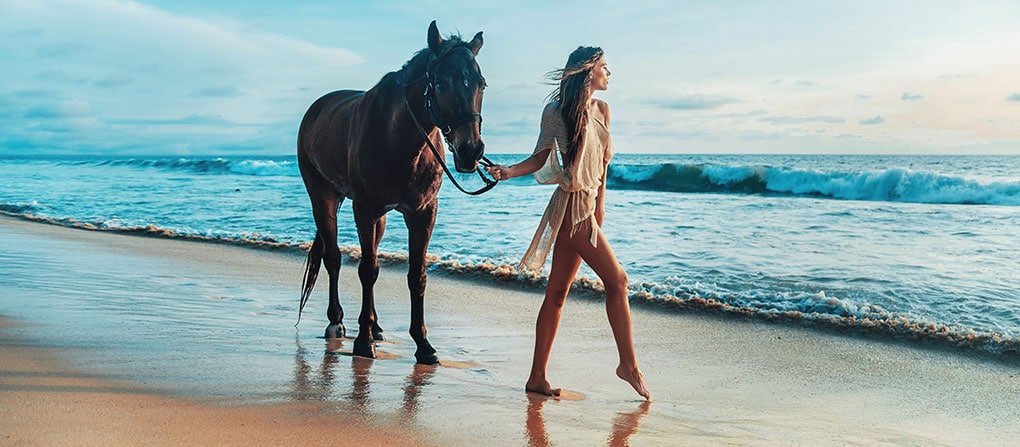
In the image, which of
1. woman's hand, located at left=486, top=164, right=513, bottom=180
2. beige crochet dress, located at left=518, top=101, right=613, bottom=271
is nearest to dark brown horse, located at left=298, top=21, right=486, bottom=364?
woman's hand, located at left=486, top=164, right=513, bottom=180

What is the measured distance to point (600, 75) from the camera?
3818 millimetres

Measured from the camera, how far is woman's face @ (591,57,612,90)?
3.78 metres

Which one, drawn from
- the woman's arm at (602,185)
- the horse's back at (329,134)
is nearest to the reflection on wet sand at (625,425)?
the woman's arm at (602,185)

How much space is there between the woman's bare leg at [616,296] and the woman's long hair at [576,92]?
41 centimetres

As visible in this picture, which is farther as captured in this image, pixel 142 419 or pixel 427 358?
pixel 427 358

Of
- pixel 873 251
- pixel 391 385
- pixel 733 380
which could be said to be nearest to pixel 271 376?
pixel 391 385

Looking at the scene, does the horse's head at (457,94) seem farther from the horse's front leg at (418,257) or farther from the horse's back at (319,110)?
the horse's back at (319,110)

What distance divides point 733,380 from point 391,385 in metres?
1.84

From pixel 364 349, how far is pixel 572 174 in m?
1.70

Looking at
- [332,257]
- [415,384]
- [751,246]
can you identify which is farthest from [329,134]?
[751,246]

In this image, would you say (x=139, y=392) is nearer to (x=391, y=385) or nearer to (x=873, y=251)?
(x=391, y=385)

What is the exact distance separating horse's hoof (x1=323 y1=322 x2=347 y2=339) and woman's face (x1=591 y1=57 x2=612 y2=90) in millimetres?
2527

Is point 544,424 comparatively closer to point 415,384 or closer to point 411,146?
point 415,384

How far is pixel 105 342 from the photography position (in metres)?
4.49
